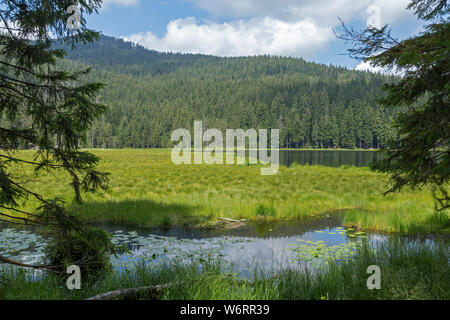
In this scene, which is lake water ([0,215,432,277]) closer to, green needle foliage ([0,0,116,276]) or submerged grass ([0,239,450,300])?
submerged grass ([0,239,450,300])

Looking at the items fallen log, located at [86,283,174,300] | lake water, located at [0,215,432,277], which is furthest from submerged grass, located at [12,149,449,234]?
fallen log, located at [86,283,174,300]

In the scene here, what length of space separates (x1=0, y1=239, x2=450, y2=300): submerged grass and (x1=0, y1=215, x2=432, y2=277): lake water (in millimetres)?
1043

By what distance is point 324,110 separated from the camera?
472ft

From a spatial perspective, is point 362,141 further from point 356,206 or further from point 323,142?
point 356,206

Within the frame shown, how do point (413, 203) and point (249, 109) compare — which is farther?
point (249, 109)

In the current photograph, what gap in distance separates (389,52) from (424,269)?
13.4 ft

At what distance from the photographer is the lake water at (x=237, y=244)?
7137mm

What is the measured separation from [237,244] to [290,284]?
14.6 feet

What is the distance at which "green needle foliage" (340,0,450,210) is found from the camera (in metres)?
4.27

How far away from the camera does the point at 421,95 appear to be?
19.3 feet

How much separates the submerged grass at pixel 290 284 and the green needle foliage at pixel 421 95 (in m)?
1.27

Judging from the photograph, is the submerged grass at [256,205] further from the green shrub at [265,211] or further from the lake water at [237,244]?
the lake water at [237,244]

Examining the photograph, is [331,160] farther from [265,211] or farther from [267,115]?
[267,115]
